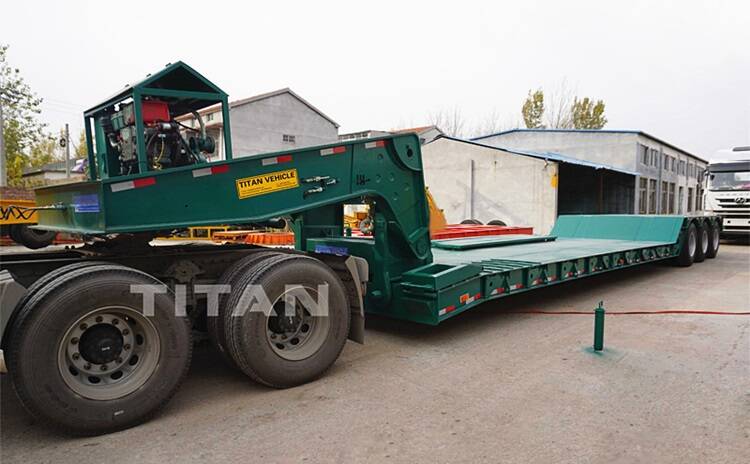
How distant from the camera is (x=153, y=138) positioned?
14.3 feet

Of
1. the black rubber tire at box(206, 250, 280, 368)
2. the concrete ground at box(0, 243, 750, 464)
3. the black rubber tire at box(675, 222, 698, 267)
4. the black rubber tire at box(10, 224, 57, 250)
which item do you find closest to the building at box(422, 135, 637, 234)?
the black rubber tire at box(675, 222, 698, 267)

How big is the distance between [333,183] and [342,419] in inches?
86.6

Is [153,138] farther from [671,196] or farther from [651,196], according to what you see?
[671,196]

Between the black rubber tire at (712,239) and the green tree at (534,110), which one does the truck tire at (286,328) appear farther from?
the green tree at (534,110)

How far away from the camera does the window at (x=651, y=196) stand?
31566 mm

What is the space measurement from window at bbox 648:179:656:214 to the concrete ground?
28.4m

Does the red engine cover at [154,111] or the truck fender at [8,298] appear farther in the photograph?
the red engine cover at [154,111]

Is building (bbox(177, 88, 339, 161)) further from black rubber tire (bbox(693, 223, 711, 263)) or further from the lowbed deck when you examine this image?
black rubber tire (bbox(693, 223, 711, 263))

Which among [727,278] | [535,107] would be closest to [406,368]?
[727,278]

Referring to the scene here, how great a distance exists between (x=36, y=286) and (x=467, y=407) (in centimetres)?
321

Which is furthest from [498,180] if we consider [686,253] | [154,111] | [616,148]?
[154,111]

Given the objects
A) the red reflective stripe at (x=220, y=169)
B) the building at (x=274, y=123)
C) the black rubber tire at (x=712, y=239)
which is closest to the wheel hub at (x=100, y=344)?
the red reflective stripe at (x=220, y=169)

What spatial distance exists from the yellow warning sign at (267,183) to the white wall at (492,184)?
716 inches

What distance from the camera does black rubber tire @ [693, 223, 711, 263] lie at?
43.4 feet
